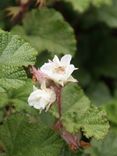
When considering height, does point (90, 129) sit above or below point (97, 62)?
above

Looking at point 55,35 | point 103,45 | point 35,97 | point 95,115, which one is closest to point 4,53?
point 35,97

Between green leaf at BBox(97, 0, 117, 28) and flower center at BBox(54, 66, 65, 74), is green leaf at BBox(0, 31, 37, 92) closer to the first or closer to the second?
flower center at BBox(54, 66, 65, 74)

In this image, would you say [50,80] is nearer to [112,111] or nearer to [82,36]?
[112,111]

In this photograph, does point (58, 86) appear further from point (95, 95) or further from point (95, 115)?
point (95, 95)

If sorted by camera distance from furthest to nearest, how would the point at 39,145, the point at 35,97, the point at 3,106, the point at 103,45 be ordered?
the point at 103,45 < the point at 3,106 < the point at 39,145 < the point at 35,97

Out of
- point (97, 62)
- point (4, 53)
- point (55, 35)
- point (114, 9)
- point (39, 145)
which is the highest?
point (4, 53)

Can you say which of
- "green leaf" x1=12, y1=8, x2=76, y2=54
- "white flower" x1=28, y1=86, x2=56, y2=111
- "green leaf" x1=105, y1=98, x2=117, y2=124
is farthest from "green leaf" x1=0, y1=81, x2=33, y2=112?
"green leaf" x1=105, y1=98, x2=117, y2=124
